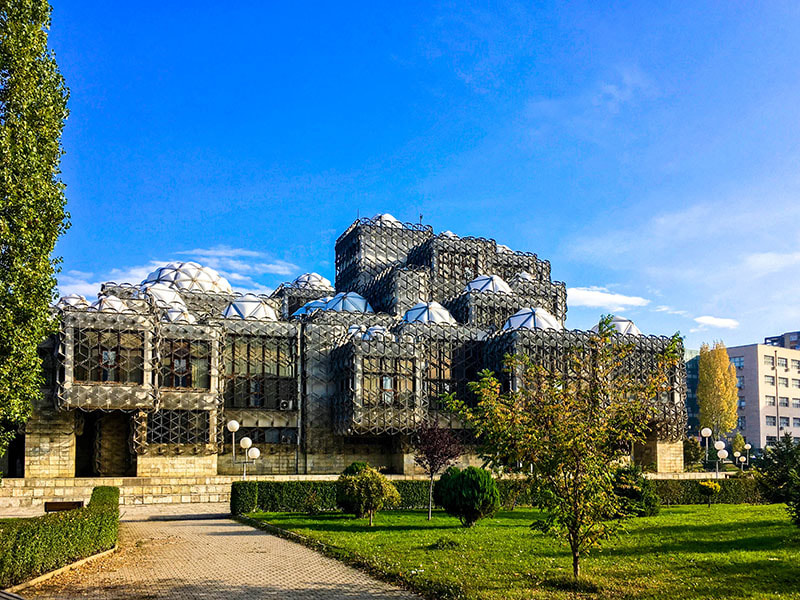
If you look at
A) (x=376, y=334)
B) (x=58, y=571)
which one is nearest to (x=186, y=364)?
(x=376, y=334)

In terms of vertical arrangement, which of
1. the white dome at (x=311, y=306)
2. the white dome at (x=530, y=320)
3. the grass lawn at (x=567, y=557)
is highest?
the white dome at (x=311, y=306)

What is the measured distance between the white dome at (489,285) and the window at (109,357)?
26.0 metres

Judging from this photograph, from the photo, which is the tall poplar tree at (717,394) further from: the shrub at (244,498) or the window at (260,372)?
the shrub at (244,498)

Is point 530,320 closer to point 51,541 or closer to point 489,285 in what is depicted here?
point 489,285

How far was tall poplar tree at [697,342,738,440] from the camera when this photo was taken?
77.6m

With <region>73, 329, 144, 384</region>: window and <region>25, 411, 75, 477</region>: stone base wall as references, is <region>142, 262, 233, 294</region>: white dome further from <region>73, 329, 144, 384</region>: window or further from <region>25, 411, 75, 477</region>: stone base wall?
<region>25, 411, 75, 477</region>: stone base wall

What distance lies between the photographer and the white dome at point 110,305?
4247 cm

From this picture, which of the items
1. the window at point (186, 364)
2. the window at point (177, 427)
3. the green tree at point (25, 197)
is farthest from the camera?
the window at point (186, 364)

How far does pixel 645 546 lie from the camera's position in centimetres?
1831

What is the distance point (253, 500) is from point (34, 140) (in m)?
15.5

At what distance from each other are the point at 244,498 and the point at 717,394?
65.0 m

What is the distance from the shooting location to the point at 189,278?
5594cm

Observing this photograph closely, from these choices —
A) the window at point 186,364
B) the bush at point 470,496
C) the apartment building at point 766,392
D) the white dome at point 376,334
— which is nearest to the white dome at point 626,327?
the white dome at point 376,334

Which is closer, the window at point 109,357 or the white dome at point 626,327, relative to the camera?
the window at point 109,357
